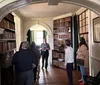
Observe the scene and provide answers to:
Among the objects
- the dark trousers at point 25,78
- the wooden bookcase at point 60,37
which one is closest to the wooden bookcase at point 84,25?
the wooden bookcase at point 60,37

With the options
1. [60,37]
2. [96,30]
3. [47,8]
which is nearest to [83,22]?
[47,8]

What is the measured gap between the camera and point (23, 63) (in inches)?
165

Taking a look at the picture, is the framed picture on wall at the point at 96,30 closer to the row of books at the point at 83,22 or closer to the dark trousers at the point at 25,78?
the row of books at the point at 83,22

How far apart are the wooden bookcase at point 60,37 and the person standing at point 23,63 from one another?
5964mm

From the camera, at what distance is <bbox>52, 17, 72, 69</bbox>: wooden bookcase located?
10.3m

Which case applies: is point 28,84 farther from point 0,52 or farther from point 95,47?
point 95,47

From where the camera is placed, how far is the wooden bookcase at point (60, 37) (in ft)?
33.9

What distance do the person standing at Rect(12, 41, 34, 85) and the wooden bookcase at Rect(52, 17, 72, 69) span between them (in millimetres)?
5964

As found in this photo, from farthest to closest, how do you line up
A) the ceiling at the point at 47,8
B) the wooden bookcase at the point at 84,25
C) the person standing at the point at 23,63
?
the wooden bookcase at the point at 84,25
the ceiling at the point at 47,8
the person standing at the point at 23,63

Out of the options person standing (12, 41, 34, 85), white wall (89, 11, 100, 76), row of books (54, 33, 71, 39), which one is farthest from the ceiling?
person standing (12, 41, 34, 85)

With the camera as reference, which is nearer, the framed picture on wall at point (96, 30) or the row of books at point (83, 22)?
the framed picture on wall at point (96, 30)

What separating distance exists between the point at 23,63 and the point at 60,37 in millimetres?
7048

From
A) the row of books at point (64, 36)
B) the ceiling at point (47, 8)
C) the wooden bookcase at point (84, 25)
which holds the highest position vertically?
the ceiling at point (47, 8)

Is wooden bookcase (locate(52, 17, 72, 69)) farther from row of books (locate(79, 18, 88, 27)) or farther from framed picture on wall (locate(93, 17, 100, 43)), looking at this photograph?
framed picture on wall (locate(93, 17, 100, 43))
